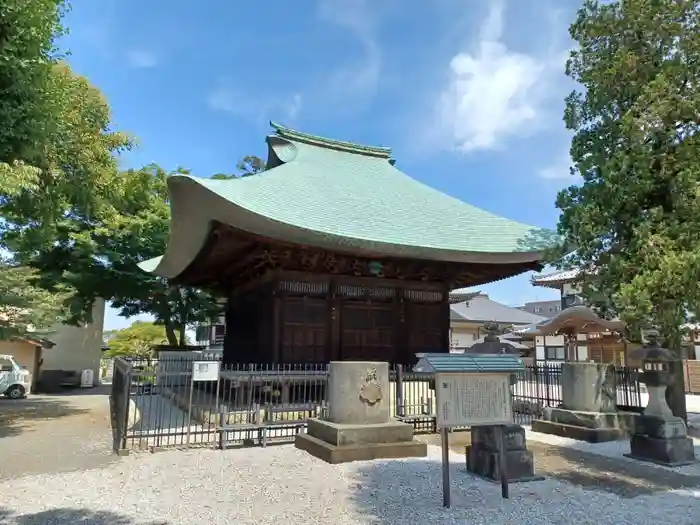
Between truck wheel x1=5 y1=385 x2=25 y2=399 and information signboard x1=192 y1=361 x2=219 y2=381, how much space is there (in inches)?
500

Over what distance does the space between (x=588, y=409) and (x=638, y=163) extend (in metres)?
4.95

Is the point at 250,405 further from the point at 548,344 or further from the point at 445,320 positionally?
the point at 548,344

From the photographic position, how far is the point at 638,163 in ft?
22.1

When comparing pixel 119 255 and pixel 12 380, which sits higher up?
→ pixel 119 255

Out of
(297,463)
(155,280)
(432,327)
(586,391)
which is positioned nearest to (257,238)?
(297,463)

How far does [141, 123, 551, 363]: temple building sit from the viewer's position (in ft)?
30.6

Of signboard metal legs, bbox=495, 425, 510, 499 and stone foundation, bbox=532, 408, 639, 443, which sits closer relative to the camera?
signboard metal legs, bbox=495, 425, 510, 499

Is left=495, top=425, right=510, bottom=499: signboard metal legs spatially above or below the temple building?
below

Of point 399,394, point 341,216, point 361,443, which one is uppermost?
point 341,216

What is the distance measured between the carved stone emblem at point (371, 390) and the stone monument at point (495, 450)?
159 centimetres

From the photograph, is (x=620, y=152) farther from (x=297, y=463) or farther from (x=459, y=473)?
(x=297, y=463)

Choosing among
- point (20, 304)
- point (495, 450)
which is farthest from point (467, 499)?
point (20, 304)

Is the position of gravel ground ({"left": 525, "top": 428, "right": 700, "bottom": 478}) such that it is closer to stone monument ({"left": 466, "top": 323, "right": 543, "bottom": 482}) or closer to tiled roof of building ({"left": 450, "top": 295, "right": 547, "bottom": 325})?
stone monument ({"left": 466, "top": 323, "right": 543, "bottom": 482})

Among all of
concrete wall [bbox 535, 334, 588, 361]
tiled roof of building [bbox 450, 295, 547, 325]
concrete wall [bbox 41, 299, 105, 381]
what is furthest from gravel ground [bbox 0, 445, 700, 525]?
tiled roof of building [bbox 450, 295, 547, 325]
